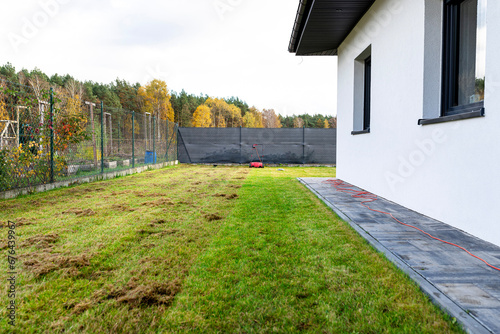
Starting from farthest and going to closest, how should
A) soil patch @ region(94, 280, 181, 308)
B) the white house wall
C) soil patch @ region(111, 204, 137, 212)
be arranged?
soil patch @ region(111, 204, 137, 212)
the white house wall
soil patch @ region(94, 280, 181, 308)

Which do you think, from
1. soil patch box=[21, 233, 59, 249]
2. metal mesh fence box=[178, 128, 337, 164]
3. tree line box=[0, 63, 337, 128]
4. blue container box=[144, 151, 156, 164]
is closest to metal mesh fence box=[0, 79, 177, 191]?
blue container box=[144, 151, 156, 164]

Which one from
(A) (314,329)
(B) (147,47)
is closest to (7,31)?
(A) (314,329)

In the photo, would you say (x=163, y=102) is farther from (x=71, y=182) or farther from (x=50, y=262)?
(x=50, y=262)

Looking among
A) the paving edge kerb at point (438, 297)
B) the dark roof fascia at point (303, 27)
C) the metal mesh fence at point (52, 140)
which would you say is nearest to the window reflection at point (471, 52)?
the paving edge kerb at point (438, 297)

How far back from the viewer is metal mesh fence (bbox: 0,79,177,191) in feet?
15.8

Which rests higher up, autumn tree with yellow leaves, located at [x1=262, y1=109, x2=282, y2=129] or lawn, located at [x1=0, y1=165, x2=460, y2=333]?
autumn tree with yellow leaves, located at [x1=262, y1=109, x2=282, y2=129]

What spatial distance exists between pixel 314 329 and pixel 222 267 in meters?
0.84

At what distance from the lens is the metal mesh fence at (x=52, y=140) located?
4809 millimetres

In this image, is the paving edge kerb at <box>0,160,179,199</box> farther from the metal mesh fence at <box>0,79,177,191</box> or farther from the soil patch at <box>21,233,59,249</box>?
the soil patch at <box>21,233,59,249</box>

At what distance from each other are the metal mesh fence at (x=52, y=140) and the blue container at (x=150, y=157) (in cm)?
110

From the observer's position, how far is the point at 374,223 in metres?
3.01

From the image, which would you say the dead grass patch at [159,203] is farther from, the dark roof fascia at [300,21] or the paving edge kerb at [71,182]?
the dark roof fascia at [300,21]

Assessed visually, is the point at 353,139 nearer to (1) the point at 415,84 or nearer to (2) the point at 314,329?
(1) the point at 415,84

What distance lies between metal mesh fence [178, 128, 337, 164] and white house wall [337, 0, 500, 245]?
6.77 metres
